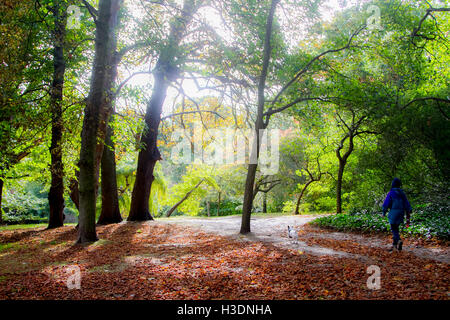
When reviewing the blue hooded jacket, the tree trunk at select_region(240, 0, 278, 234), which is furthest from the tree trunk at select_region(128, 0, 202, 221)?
the blue hooded jacket

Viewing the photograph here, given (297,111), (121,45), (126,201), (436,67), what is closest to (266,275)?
(297,111)

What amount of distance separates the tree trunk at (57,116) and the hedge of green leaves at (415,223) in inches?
427

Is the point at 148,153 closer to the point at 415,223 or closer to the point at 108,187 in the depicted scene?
the point at 108,187

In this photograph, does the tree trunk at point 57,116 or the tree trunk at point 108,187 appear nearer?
the tree trunk at point 57,116

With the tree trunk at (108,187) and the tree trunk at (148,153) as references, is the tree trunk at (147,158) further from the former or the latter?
the tree trunk at (108,187)

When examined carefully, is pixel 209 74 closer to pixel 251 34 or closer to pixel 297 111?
pixel 251 34

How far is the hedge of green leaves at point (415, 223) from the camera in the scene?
8.01m

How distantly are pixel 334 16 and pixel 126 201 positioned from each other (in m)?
16.8

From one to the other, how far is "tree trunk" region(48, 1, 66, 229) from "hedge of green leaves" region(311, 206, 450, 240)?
35.6 feet

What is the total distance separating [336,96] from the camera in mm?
10141

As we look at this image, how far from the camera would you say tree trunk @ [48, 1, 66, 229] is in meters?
8.93

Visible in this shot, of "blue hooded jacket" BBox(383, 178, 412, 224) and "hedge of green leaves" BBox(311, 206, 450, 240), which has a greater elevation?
"blue hooded jacket" BBox(383, 178, 412, 224)

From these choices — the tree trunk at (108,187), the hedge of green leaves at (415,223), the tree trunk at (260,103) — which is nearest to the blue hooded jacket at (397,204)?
the hedge of green leaves at (415,223)

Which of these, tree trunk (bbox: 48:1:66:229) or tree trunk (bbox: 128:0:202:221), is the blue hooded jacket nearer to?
tree trunk (bbox: 48:1:66:229)
